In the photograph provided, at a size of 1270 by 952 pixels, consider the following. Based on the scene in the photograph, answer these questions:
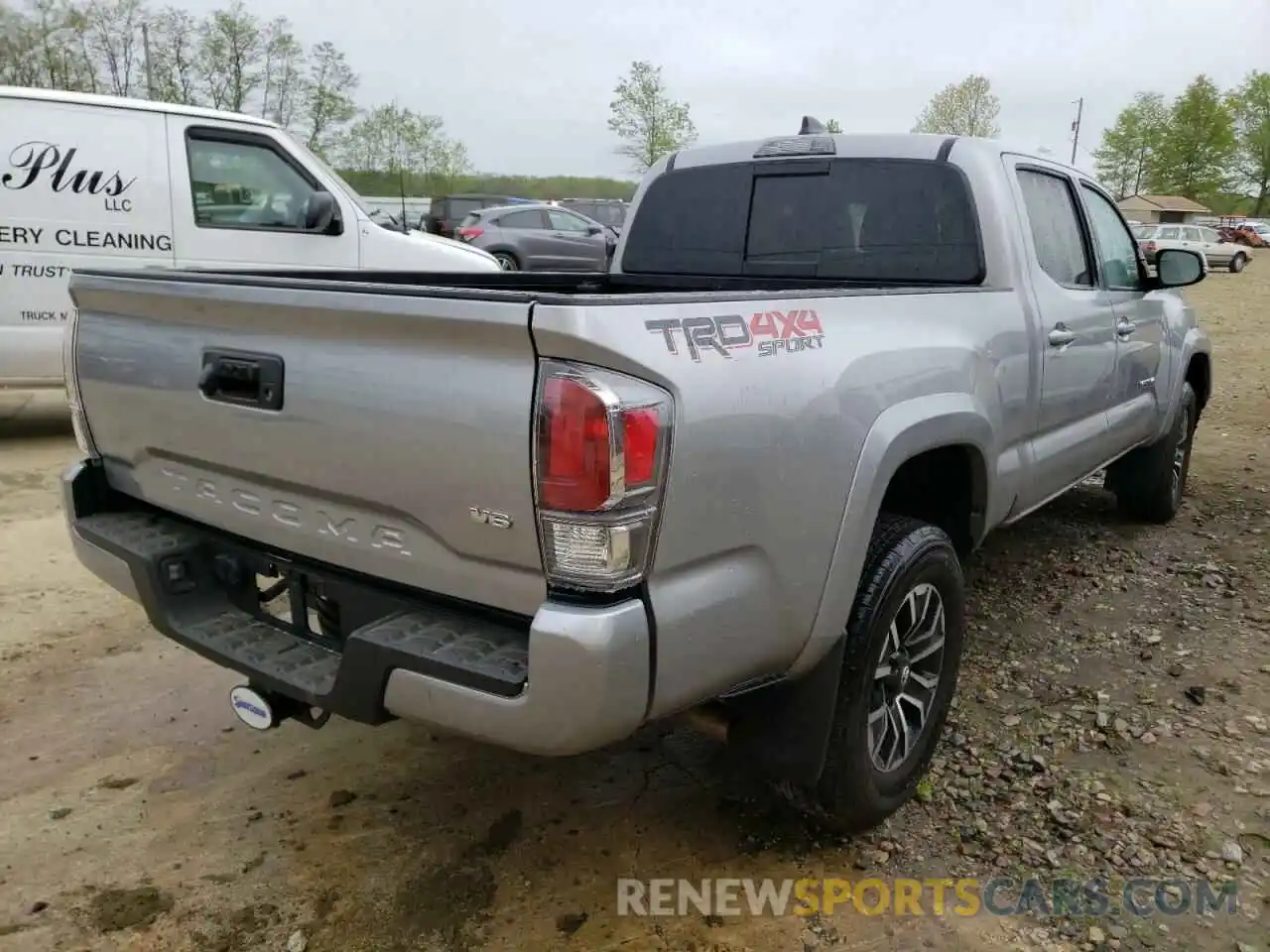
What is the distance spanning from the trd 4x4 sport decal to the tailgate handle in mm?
890

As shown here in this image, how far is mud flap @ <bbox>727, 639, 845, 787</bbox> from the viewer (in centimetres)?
232

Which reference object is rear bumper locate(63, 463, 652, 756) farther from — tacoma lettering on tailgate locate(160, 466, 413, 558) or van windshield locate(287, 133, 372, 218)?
van windshield locate(287, 133, 372, 218)

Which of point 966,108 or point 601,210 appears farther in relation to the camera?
point 966,108

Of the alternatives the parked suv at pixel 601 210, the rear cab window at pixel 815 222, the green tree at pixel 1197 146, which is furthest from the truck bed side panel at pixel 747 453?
the green tree at pixel 1197 146

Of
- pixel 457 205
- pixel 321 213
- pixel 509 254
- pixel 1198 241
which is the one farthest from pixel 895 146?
pixel 1198 241

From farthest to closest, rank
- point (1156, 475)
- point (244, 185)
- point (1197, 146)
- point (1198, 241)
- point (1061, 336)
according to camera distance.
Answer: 1. point (1197, 146)
2. point (1198, 241)
3. point (244, 185)
4. point (1156, 475)
5. point (1061, 336)

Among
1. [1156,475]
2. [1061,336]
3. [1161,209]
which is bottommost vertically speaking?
[1156,475]

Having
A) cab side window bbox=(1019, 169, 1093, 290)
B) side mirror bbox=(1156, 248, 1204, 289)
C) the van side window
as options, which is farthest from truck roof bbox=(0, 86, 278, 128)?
side mirror bbox=(1156, 248, 1204, 289)

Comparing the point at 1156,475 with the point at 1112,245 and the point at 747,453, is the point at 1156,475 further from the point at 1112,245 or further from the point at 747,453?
the point at 747,453

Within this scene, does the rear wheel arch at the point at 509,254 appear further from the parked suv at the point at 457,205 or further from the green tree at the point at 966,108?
the green tree at the point at 966,108

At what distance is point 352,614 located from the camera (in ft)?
7.35

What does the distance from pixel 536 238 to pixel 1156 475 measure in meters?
13.9

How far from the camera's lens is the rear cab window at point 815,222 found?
11.1 ft

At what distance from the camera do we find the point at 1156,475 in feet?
17.2
